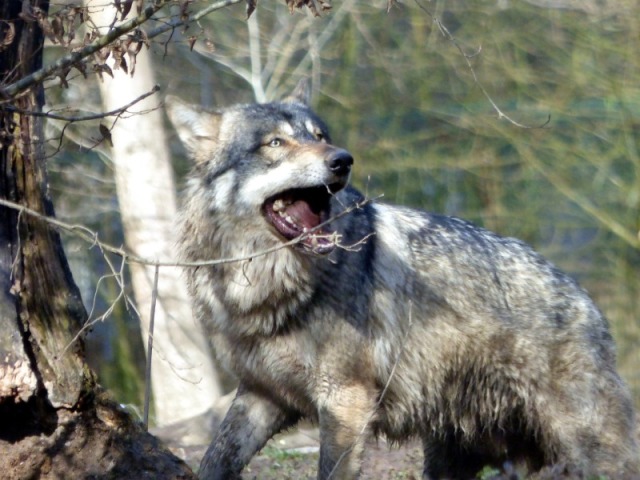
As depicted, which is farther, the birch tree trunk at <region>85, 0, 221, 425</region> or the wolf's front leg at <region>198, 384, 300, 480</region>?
the birch tree trunk at <region>85, 0, 221, 425</region>

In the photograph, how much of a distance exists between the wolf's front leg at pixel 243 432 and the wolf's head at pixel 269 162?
973 millimetres

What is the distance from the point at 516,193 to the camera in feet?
47.5

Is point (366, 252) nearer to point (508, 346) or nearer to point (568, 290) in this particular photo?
point (508, 346)

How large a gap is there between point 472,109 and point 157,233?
5966 mm

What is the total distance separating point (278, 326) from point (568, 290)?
1888 mm

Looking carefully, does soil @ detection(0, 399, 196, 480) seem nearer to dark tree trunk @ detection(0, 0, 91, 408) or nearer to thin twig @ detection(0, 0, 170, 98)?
dark tree trunk @ detection(0, 0, 91, 408)

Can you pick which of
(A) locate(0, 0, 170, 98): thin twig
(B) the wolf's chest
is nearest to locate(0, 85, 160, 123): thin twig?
(A) locate(0, 0, 170, 98): thin twig

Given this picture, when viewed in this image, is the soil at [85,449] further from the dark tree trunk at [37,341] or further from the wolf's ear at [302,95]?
the wolf's ear at [302,95]

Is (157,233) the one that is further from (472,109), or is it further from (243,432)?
(472,109)

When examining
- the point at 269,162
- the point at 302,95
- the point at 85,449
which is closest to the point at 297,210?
the point at 269,162

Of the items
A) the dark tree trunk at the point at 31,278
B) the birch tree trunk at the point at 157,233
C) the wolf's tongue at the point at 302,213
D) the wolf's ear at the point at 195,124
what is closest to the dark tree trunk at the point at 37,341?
the dark tree trunk at the point at 31,278

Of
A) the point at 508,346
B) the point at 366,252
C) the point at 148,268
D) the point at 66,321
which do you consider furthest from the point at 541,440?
the point at 148,268

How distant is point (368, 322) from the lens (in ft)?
16.5

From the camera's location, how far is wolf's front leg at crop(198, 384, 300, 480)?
5141 mm
